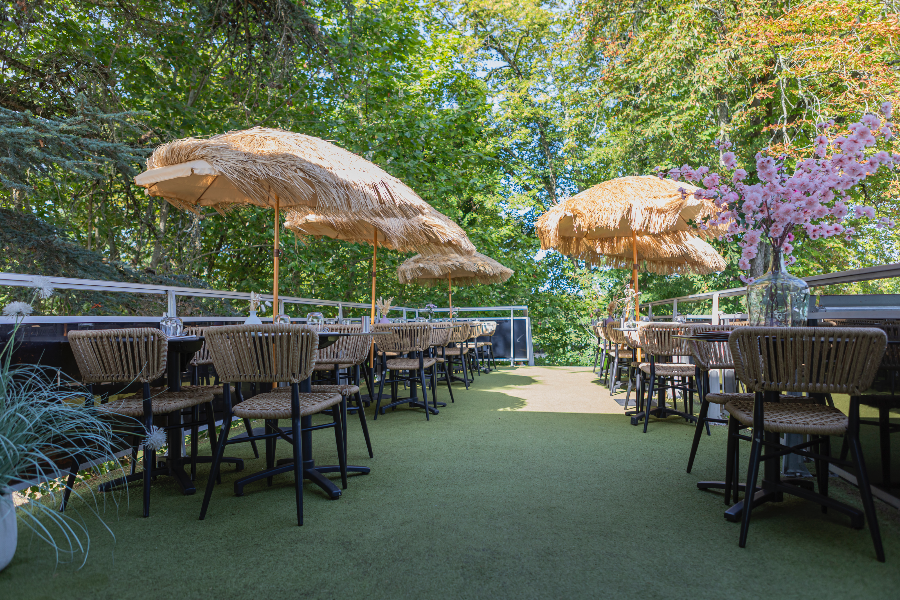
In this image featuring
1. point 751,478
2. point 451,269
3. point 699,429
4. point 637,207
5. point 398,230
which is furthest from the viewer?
point 451,269

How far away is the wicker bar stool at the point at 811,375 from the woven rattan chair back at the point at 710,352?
2.99 feet

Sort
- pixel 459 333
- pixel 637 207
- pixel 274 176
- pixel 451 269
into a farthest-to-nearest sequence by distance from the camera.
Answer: pixel 451 269, pixel 459 333, pixel 637 207, pixel 274 176

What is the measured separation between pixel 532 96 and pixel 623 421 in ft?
39.4

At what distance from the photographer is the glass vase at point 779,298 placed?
2377mm

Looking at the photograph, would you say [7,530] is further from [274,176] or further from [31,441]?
[274,176]

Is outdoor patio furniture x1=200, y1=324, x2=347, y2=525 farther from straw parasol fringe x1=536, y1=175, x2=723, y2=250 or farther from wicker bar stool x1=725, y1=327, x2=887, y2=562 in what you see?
straw parasol fringe x1=536, y1=175, x2=723, y2=250

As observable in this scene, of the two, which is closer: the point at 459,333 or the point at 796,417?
the point at 796,417

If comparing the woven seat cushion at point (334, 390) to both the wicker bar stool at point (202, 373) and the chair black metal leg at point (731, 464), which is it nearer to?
the wicker bar stool at point (202, 373)

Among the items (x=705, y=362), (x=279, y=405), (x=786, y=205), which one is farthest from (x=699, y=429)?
(x=279, y=405)

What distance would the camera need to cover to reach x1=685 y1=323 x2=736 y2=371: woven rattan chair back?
9.80 ft

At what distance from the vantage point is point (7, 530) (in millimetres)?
1824

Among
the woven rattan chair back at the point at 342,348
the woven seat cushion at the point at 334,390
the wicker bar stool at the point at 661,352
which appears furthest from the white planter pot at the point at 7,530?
the wicker bar stool at the point at 661,352

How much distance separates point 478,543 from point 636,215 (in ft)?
11.9

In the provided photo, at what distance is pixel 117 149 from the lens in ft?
14.4
